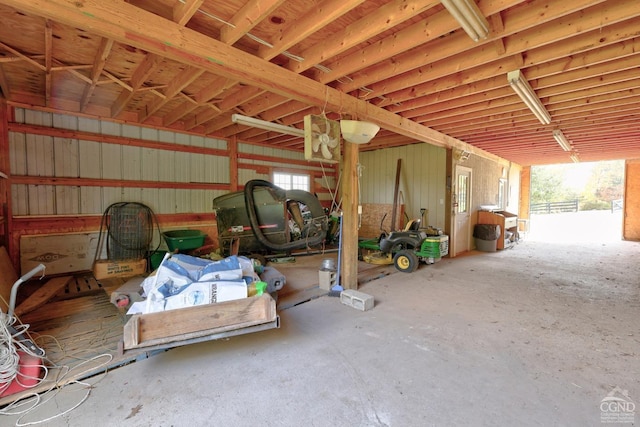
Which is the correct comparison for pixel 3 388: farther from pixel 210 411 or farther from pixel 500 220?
pixel 500 220

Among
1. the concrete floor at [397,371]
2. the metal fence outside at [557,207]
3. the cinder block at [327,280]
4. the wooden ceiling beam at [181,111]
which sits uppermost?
the wooden ceiling beam at [181,111]

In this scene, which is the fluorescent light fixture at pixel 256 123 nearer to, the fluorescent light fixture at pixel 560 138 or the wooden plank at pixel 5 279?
the wooden plank at pixel 5 279

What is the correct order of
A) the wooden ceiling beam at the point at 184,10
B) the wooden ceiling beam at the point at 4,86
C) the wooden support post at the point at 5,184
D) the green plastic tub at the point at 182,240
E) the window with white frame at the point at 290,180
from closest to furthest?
1. the wooden ceiling beam at the point at 184,10
2. the wooden ceiling beam at the point at 4,86
3. the wooden support post at the point at 5,184
4. the green plastic tub at the point at 182,240
5. the window with white frame at the point at 290,180

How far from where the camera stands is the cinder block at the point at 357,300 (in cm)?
323

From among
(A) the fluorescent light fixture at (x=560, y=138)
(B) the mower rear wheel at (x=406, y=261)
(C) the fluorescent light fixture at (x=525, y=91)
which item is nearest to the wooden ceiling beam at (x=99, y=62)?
(C) the fluorescent light fixture at (x=525, y=91)

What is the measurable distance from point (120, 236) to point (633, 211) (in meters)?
13.9

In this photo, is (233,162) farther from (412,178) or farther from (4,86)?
(412,178)

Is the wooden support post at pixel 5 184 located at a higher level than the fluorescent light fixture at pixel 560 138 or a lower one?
lower

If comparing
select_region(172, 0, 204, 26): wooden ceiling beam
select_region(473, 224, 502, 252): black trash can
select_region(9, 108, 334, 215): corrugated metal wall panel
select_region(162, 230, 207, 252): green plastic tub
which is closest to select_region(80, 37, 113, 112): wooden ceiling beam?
select_region(172, 0, 204, 26): wooden ceiling beam

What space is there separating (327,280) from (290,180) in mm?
4692

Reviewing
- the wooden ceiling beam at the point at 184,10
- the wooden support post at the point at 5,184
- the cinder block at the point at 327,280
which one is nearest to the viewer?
the wooden ceiling beam at the point at 184,10

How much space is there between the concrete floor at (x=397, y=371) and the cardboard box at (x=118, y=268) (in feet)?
8.90

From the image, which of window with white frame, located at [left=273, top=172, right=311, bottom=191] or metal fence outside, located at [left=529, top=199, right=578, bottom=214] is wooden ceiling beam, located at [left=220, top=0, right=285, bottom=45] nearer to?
window with white frame, located at [left=273, top=172, right=311, bottom=191]

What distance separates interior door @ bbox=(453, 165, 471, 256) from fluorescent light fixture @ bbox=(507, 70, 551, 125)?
2.24 metres
